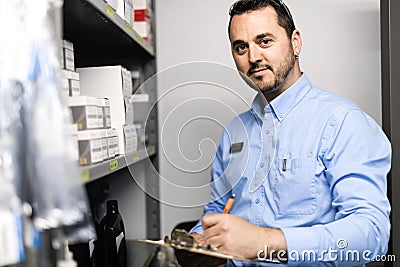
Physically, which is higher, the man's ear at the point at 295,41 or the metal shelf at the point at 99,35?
the metal shelf at the point at 99,35

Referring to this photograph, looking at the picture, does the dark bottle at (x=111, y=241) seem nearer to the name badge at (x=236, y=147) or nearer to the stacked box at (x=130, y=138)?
the stacked box at (x=130, y=138)

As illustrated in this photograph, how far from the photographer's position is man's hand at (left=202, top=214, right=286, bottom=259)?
1.13 metres

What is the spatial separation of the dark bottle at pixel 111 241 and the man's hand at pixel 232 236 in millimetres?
556

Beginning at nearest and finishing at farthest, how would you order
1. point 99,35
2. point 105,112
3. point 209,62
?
1. point 105,112
2. point 99,35
3. point 209,62

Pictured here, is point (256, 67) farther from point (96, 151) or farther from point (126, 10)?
point (96, 151)

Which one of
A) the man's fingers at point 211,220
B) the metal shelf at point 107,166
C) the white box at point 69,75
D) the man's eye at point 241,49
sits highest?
the man's eye at point 241,49

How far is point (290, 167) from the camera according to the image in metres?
1.49

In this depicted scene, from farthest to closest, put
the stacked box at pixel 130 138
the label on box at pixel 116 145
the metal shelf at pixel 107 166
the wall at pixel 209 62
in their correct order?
the wall at pixel 209 62 → the stacked box at pixel 130 138 → the label on box at pixel 116 145 → the metal shelf at pixel 107 166

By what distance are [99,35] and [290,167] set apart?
2.47 feet

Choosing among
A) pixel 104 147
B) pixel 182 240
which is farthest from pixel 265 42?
pixel 182 240

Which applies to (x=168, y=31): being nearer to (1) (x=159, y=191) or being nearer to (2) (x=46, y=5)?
(1) (x=159, y=191)

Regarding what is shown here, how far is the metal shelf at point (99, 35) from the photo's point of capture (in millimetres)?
1258

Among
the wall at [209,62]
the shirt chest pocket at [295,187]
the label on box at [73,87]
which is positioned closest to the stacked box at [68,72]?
the label on box at [73,87]

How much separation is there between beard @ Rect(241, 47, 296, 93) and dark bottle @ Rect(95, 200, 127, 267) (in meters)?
0.60
